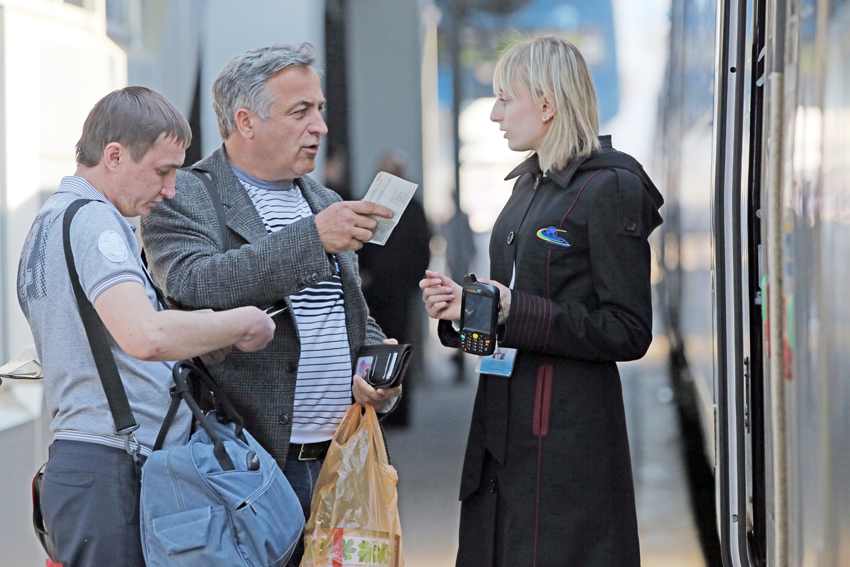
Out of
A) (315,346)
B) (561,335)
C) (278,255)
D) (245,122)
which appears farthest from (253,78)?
(561,335)

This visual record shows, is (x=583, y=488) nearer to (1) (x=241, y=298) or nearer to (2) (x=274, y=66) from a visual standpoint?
(1) (x=241, y=298)

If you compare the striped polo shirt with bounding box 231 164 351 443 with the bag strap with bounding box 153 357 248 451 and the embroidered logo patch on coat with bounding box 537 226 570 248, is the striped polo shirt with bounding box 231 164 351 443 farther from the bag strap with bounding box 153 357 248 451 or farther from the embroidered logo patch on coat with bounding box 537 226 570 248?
the embroidered logo patch on coat with bounding box 537 226 570 248

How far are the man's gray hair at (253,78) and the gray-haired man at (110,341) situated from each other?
0.39 metres

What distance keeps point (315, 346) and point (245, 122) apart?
503 millimetres

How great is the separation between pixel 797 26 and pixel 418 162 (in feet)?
7.77

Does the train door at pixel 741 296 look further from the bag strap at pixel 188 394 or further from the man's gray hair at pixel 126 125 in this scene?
the man's gray hair at pixel 126 125

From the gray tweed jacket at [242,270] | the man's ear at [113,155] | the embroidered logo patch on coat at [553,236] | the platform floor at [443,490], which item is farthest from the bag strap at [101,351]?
the platform floor at [443,490]

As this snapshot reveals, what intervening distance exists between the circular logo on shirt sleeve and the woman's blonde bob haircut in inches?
35.0

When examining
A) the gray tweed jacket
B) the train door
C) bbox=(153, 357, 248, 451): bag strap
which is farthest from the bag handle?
the train door

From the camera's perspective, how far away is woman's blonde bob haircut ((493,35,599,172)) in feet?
5.99

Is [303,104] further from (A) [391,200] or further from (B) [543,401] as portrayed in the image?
(B) [543,401]

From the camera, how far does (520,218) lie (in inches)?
73.5

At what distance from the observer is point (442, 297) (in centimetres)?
185

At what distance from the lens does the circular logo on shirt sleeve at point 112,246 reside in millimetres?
1368
